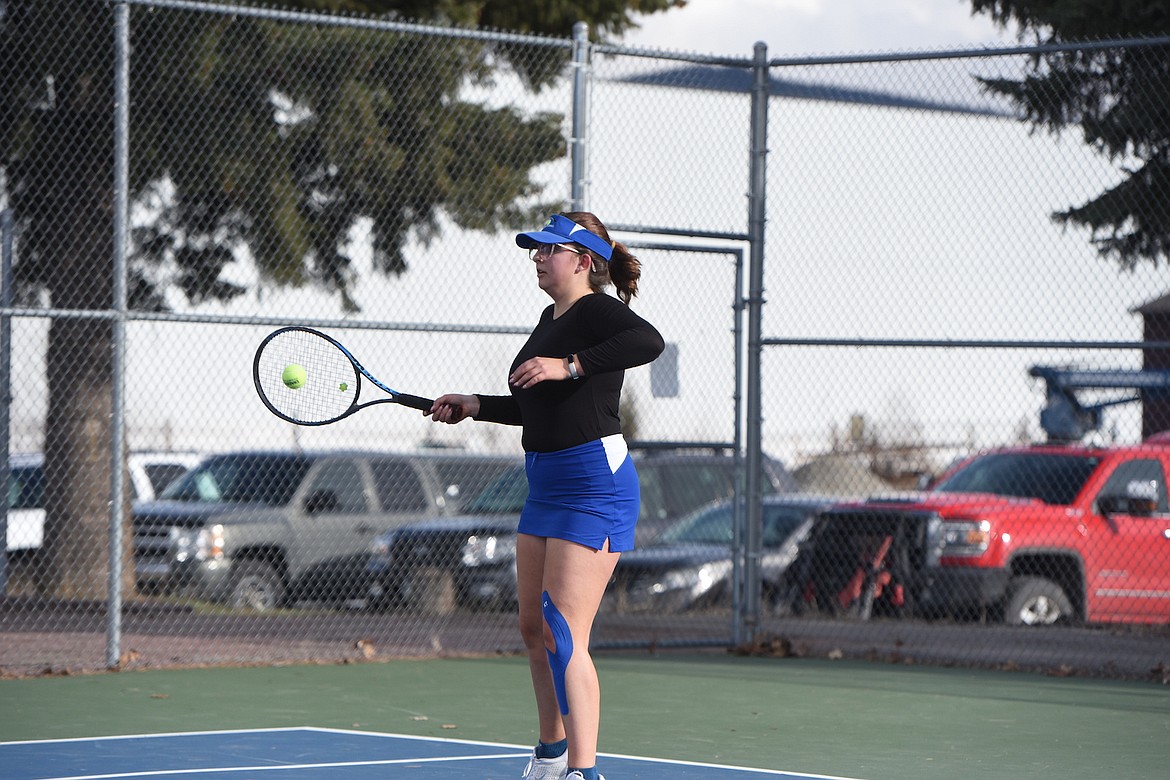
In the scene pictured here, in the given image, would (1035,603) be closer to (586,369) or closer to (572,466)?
(572,466)

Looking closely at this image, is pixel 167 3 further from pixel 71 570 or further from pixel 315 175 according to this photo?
pixel 71 570

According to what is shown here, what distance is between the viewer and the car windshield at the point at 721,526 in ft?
46.3

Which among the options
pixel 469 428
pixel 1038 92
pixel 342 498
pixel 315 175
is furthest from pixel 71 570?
pixel 1038 92

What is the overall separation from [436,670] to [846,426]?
702 centimetres

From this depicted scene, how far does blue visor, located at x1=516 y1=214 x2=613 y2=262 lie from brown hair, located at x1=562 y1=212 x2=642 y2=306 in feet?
0.11

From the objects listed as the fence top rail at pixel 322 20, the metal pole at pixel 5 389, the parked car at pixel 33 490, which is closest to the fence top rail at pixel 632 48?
the fence top rail at pixel 322 20

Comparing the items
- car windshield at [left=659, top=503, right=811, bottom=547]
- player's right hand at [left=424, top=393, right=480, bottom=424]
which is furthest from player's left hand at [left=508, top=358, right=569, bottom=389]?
car windshield at [left=659, top=503, right=811, bottom=547]

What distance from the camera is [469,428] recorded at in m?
20.2

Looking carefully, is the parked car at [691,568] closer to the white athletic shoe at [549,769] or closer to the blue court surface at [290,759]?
the blue court surface at [290,759]

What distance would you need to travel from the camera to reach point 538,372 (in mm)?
5605

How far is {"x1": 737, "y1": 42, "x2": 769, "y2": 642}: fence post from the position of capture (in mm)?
11742

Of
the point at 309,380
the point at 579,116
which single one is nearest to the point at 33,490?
the point at 579,116

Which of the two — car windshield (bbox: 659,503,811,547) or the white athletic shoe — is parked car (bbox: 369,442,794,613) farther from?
the white athletic shoe

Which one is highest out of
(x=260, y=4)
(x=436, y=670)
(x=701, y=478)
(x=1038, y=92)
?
(x=260, y=4)
